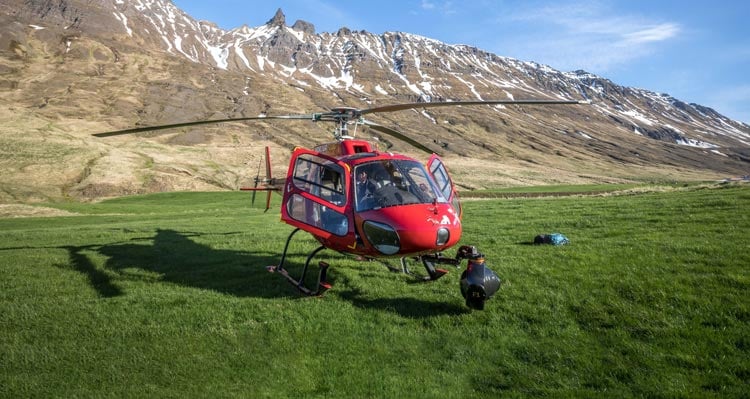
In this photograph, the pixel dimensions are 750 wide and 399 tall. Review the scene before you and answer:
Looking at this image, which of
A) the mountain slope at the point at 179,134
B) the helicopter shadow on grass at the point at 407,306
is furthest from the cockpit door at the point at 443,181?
the mountain slope at the point at 179,134

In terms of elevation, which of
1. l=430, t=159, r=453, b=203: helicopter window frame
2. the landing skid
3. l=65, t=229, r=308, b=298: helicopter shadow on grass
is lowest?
l=65, t=229, r=308, b=298: helicopter shadow on grass

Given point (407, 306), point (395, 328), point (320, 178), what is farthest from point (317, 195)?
point (395, 328)

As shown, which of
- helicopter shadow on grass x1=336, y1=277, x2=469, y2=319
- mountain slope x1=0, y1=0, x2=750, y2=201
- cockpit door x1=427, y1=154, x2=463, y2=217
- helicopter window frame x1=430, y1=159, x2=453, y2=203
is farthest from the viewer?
mountain slope x1=0, y1=0, x2=750, y2=201

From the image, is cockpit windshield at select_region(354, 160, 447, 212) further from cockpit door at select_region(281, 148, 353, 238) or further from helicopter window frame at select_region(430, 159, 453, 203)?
helicopter window frame at select_region(430, 159, 453, 203)

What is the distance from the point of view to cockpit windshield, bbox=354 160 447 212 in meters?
8.98

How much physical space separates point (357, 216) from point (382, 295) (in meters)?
2.06

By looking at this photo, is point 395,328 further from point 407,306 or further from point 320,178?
point 320,178

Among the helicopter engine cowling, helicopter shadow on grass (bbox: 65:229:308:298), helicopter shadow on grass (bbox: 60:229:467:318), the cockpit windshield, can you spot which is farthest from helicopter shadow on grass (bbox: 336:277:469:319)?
the cockpit windshield

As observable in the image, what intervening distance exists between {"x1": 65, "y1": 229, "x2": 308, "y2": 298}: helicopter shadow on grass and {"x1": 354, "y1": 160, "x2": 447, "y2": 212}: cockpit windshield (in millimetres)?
3119

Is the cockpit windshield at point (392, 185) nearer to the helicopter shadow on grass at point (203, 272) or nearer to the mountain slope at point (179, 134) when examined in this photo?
the helicopter shadow on grass at point (203, 272)

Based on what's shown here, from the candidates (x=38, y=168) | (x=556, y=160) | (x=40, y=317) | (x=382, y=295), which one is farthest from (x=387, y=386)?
(x=556, y=160)

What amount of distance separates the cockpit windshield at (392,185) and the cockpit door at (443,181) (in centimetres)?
66

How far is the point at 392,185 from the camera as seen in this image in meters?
9.28

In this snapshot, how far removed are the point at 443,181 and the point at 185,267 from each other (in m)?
8.36
